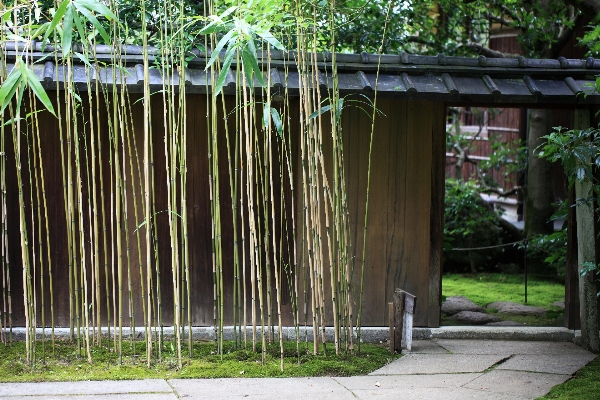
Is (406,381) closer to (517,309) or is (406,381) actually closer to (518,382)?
(518,382)

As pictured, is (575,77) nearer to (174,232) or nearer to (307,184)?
(307,184)

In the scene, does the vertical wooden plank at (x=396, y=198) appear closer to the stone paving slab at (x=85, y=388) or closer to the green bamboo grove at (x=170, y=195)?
the green bamboo grove at (x=170, y=195)

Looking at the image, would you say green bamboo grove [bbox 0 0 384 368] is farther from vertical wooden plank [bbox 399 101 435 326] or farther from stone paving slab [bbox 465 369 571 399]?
stone paving slab [bbox 465 369 571 399]

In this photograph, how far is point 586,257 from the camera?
16.3 ft

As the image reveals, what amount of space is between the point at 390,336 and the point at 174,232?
1511 millimetres

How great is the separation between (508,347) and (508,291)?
8.57 ft

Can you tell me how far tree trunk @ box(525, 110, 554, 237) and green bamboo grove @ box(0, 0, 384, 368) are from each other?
409cm

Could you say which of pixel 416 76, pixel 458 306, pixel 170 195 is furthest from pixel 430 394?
pixel 458 306

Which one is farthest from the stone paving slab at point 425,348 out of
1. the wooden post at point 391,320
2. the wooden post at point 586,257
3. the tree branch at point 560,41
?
the tree branch at point 560,41

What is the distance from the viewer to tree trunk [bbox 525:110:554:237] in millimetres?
8383

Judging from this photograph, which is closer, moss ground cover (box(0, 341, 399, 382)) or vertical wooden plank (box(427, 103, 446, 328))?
moss ground cover (box(0, 341, 399, 382))

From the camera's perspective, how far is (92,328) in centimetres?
471

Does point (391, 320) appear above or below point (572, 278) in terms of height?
below

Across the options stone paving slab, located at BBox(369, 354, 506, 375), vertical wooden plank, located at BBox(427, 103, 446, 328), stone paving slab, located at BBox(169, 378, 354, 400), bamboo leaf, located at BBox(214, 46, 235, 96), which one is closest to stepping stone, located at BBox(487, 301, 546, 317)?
vertical wooden plank, located at BBox(427, 103, 446, 328)
